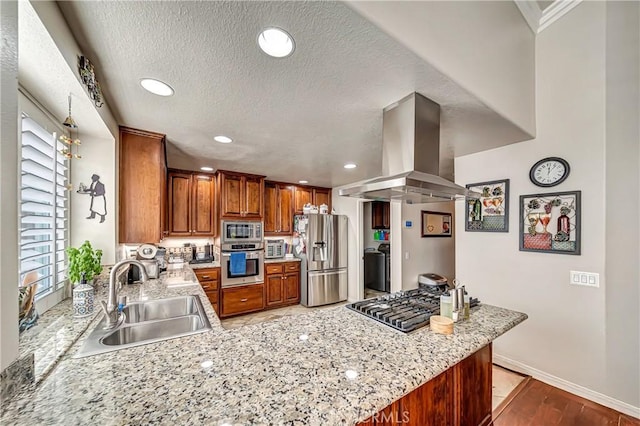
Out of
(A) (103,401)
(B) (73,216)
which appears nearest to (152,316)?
(B) (73,216)

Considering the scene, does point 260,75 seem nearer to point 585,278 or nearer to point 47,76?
point 47,76

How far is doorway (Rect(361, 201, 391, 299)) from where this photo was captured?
5609mm

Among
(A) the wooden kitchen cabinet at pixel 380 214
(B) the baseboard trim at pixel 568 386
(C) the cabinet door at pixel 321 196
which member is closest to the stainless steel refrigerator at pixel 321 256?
(C) the cabinet door at pixel 321 196

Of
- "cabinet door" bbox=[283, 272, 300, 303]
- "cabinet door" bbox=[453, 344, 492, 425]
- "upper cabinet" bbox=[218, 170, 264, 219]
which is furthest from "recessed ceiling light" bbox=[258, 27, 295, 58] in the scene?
"cabinet door" bbox=[283, 272, 300, 303]

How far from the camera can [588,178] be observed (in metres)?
2.01

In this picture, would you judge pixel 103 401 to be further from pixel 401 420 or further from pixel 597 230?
pixel 597 230

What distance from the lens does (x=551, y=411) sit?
1.90 meters

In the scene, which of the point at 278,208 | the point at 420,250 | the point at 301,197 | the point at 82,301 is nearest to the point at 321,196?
the point at 301,197

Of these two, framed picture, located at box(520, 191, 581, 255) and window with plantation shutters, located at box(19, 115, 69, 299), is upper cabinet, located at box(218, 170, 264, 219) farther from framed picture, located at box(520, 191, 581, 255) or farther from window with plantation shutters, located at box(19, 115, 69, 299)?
framed picture, located at box(520, 191, 581, 255)

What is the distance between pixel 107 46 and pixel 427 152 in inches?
72.3

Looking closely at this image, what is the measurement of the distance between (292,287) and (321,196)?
76.3 inches

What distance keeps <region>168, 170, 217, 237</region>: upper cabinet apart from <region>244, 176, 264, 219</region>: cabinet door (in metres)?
0.53

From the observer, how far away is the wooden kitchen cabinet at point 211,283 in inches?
149

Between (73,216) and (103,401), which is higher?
(73,216)
